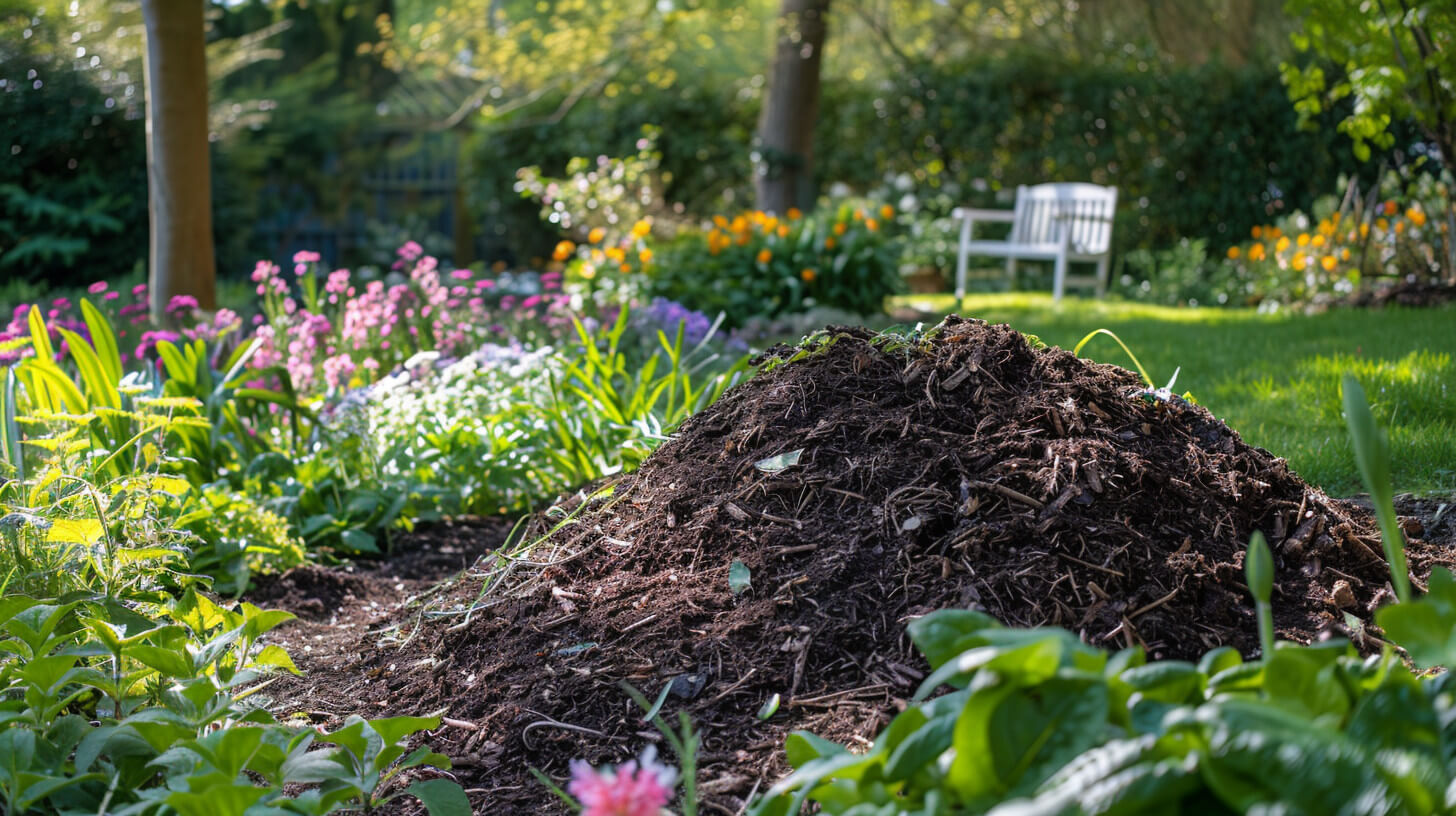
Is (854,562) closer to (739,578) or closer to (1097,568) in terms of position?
(739,578)

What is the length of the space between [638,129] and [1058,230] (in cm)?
539

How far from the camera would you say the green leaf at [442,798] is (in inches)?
60.0

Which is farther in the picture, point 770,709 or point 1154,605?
point 1154,605

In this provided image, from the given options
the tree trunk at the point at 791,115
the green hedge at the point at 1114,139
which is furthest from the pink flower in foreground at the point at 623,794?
the green hedge at the point at 1114,139

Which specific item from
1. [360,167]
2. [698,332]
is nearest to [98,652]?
[698,332]

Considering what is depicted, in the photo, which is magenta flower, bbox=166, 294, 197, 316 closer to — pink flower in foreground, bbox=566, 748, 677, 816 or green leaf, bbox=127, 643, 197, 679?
green leaf, bbox=127, 643, 197, 679

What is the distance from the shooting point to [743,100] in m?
12.9

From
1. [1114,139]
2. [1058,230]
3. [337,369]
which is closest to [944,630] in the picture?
[337,369]

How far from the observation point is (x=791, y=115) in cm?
1020

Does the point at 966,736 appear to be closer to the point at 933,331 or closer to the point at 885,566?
the point at 885,566

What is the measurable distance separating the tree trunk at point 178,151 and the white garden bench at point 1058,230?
592 centimetres

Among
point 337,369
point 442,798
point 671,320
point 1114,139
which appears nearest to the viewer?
point 442,798

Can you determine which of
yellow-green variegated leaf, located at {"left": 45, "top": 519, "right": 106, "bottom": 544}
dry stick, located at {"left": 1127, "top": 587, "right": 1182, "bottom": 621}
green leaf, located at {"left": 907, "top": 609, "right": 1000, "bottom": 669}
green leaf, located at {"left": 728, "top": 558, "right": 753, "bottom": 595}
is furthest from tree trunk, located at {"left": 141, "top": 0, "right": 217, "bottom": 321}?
green leaf, located at {"left": 907, "top": 609, "right": 1000, "bottom": 669}

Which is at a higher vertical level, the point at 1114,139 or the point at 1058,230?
the point at 1114,139
